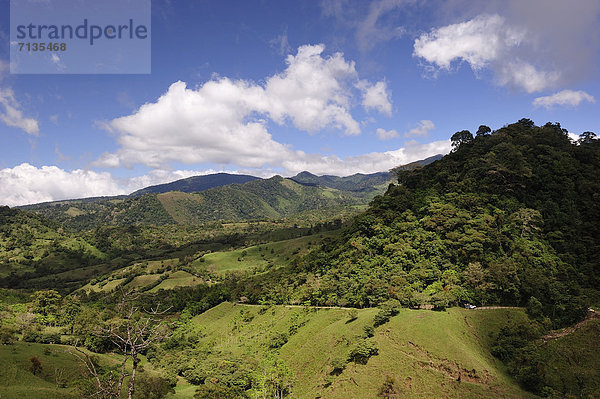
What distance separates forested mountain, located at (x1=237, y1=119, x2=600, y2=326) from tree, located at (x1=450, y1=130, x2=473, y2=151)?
19.5 metres

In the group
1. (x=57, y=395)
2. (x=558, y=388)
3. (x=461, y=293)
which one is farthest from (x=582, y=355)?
(x=57, y=395)

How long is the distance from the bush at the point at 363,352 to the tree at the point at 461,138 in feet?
332

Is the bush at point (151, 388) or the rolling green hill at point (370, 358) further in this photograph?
the bush at point (151, 388)

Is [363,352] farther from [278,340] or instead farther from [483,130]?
[483,130]

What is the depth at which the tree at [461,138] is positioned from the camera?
127 metres

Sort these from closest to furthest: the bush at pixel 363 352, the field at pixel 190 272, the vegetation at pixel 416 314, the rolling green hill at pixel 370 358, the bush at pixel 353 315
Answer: the rolling green hill at pixel 370 358 → the vegetation at pixel 416 314 → the bush at pixel 363 352 → the bush at pixel 353 315 → the field at pixel 190 272

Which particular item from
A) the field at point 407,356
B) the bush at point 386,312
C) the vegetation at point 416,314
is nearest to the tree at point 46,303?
the vegetation at point 416,314

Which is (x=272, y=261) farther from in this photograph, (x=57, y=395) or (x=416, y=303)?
(x=57, y=395)

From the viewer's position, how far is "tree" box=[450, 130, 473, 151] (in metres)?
127

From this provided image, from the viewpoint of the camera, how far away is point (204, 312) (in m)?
117

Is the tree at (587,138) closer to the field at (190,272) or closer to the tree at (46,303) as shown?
the field at (190,272)

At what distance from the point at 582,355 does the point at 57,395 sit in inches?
2959

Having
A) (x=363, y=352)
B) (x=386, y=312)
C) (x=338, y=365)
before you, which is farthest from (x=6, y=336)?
(x=386, y=312)

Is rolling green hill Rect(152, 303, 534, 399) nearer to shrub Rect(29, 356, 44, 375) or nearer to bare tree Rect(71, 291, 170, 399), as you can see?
shrub Rect(29, 356, 44, 375)
